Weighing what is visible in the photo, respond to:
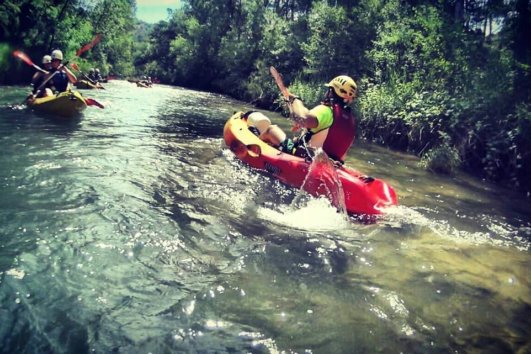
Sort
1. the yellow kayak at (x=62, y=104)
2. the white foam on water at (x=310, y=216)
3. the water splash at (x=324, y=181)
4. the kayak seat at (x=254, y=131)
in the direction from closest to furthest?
the white foam on water at (x=310, y=216) → the water splash at (x=324, y=181) → the kayak seat at (x=254, y=131) → the yellow kayak at (x=62, y=104)

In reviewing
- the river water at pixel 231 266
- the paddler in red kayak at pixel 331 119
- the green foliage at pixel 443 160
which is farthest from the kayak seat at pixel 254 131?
the green foliage at pixel 443 160

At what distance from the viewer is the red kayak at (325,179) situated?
5.10 metres

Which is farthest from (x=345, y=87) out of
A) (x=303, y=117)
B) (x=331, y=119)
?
(x=303, y=117)

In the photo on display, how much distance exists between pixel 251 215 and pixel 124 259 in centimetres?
175

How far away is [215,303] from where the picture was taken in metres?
2.82

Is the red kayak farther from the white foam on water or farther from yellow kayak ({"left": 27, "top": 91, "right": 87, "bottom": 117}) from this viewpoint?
yellow kayak ({"left": 27, "top": 91, "right": 87, "bottom": 117})

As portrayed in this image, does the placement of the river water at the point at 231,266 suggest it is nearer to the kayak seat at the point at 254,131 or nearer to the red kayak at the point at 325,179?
the red kayak at the point at 325,179

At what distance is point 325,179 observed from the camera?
543 cm

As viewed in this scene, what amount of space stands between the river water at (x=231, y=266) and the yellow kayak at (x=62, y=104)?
2.86m

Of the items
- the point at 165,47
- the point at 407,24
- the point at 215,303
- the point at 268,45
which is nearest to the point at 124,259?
the point at 215,303

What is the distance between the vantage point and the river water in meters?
2.52

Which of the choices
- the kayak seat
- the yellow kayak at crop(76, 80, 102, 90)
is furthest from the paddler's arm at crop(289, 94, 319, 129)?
the yellow kayak at crop(76, 80, 102, 90)

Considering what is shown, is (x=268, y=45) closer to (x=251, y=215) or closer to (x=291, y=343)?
(x=251, y=215)

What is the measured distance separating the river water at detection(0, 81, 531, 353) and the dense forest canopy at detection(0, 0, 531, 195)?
8.87ft
